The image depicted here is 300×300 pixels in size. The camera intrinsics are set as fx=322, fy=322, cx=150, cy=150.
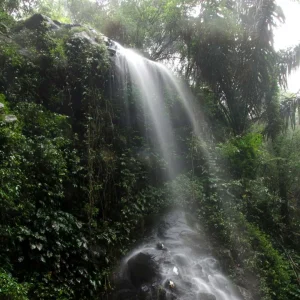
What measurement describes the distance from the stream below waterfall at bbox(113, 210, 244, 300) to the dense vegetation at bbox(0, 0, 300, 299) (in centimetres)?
35

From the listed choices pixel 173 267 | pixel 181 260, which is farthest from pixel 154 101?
pixel 173 267

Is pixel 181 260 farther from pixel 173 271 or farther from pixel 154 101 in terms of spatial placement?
pixel 154 101

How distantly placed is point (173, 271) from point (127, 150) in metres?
3.45

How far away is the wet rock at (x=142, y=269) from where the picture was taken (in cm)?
555

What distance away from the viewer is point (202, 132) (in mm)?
10516

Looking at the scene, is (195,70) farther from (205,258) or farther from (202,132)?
(205,258)

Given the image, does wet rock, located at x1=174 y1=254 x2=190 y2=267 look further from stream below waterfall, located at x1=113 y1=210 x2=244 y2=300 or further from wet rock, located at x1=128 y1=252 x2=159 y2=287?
wet rock, located at x1=128 y1=252 x2=159 y2=287

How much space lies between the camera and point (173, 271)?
5.69 meters

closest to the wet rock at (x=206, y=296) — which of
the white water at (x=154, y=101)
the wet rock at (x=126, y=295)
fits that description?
the wet rock at (x=126, y=295)

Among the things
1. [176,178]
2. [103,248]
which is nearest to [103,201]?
[103,248]

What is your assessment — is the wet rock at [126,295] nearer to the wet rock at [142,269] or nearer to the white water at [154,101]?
the wet rock at [142,269]

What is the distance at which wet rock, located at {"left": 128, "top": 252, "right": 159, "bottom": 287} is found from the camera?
5.55 m

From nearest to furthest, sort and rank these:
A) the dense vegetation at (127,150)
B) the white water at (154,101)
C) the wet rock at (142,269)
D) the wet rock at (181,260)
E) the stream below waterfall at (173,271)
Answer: the dense vegetation at (127,150) → the stream below waterfall at (173,271) → the wet rock at (142,269) → the wet rock at (181,260) → the white water at (154,101)

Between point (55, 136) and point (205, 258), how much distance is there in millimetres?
3995
